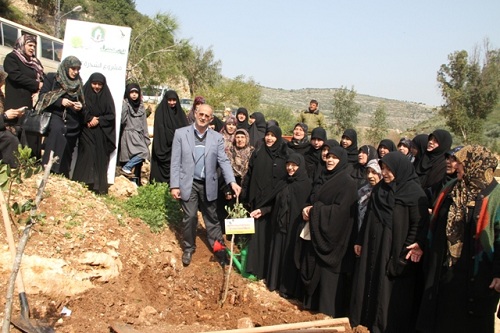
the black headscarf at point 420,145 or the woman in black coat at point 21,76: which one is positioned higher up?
the woman in black coat at point 21,76


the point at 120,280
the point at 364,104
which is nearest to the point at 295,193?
the point at 120,280

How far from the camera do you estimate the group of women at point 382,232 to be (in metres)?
3.27

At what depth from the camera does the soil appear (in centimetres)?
371

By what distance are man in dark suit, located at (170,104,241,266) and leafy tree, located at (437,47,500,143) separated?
1899 cm

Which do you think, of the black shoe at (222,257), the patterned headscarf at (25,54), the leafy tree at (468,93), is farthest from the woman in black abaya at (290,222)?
the leafy tree at (468,93)

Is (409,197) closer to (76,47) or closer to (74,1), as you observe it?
(76,47)

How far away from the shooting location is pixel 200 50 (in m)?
34.8

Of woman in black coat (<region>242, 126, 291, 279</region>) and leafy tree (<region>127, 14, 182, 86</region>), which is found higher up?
leafy tree (<region>127, 14, 182, 86</region>)

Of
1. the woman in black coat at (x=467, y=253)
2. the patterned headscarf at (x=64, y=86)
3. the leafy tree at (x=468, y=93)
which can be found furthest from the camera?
the leafy tree at (x=468, y=93)

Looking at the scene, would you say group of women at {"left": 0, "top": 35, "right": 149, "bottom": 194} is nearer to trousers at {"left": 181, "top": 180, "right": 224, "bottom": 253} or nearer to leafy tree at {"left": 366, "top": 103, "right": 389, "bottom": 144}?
trousers at {"left": 181, "top": 180, "right": 224, "bottom": 253}

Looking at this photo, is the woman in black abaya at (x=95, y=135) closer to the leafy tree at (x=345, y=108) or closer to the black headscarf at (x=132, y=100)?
the black headscarf at (x=132, y=100)

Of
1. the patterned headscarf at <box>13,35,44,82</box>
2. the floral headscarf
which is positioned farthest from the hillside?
the patterned headscarf at <box>13,35,44,82</box>

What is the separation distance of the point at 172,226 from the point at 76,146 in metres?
1.50

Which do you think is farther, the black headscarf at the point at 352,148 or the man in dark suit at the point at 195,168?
the black headscarf at the point at 352,148
